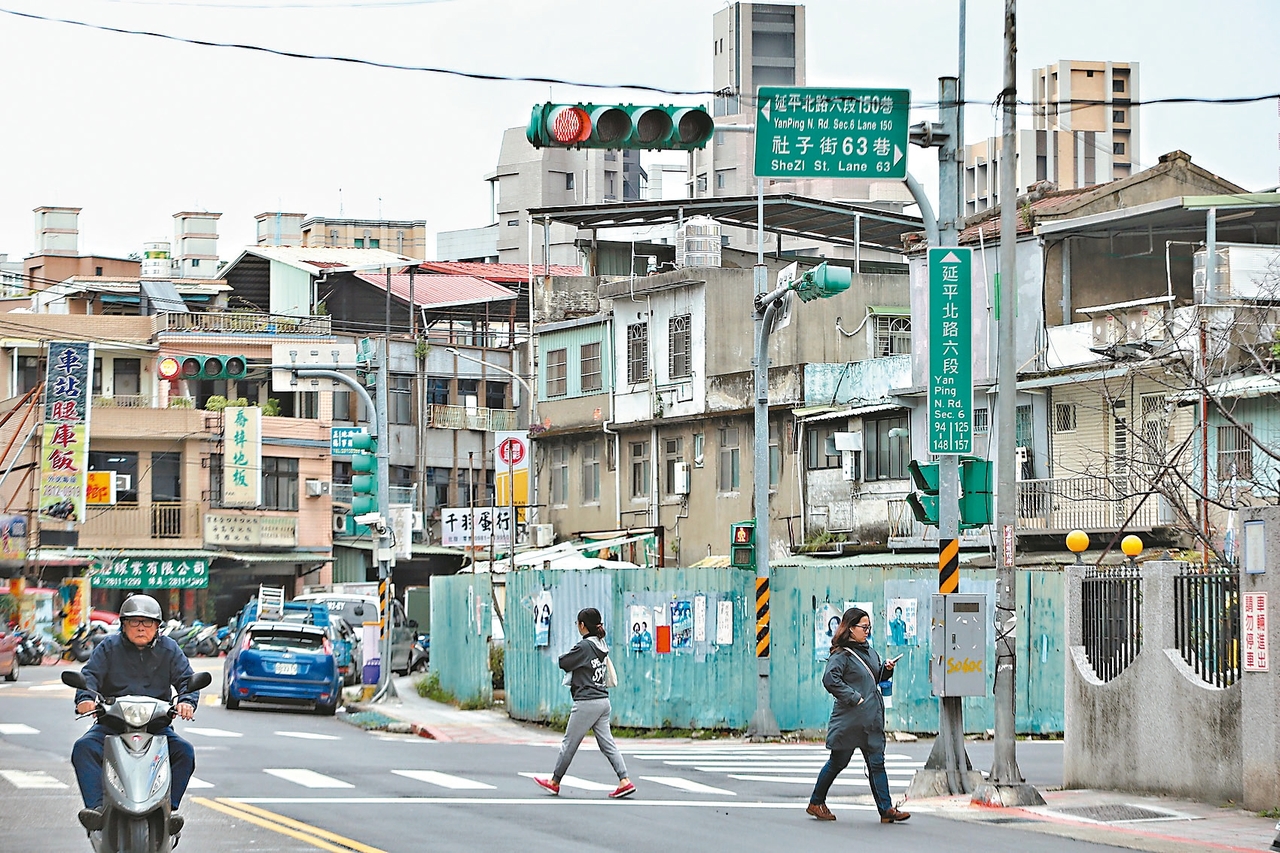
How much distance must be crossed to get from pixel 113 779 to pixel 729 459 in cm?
3696

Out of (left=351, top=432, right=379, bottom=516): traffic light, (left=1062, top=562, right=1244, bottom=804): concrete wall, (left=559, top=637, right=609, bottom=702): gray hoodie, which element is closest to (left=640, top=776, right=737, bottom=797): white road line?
(left=559, top=637, right=609, bottom=702): gray hoodie

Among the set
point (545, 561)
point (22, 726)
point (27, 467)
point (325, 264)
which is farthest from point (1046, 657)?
point (325, 264)

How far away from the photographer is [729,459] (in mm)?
47062

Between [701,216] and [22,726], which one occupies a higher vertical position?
[701,216]

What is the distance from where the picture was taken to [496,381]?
215 ft

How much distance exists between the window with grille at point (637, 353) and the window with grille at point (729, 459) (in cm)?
390

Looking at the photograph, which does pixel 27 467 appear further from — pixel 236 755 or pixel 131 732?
pixel 131 732

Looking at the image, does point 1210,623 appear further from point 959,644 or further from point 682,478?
point 682,478

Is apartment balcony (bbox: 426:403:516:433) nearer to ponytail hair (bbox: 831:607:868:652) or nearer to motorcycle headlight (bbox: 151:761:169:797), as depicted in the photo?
ponytail hair (bbox: 831:607:868:652)

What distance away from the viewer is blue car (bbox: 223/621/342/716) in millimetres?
30375

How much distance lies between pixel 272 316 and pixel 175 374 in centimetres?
3311

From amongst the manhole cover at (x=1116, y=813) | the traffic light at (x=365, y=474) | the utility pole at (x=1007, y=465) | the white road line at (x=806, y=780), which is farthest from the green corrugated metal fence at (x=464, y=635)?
the manhole cover at (x=1116, y=813)

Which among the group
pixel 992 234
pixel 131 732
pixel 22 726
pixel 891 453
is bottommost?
A: pixel 22 726

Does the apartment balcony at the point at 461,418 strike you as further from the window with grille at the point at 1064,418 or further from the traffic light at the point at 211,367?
the traffic light at the point at 211,367
